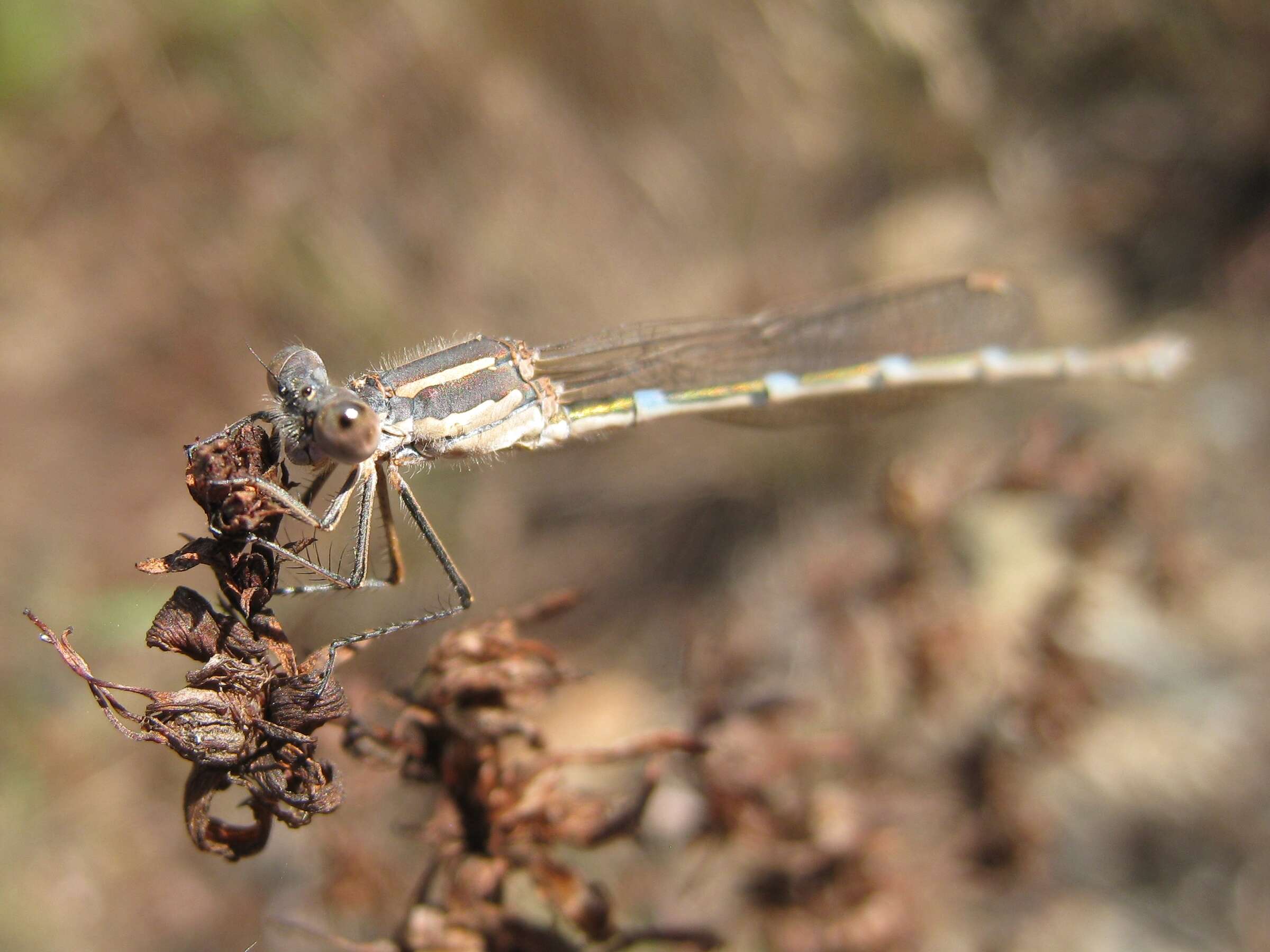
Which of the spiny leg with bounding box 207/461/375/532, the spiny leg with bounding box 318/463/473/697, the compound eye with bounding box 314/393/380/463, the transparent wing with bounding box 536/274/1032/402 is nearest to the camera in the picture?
the spiny leg with bounding box 207/461/375/532

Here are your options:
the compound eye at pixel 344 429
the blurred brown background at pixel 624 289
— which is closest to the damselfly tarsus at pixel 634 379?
the compound eye at pixel 344 429

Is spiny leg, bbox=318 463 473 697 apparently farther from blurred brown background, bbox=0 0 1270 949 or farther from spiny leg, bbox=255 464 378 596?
blurred brown background, bbox=0 0 1270 949

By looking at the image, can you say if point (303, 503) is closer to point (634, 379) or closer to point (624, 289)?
point (634, 379)

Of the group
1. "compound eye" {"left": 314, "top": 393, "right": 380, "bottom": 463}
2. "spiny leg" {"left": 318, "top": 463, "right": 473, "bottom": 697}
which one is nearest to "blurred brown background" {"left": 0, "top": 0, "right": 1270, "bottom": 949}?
"spiny leg" {"left": 318, "top": 463, "right": 473, "bottom": 697}

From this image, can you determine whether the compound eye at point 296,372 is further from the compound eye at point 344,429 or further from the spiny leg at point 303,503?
the spiny leg at point 303,503

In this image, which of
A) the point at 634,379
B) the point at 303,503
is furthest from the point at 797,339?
the point at 303,503

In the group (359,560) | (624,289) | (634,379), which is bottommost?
(359,560)
